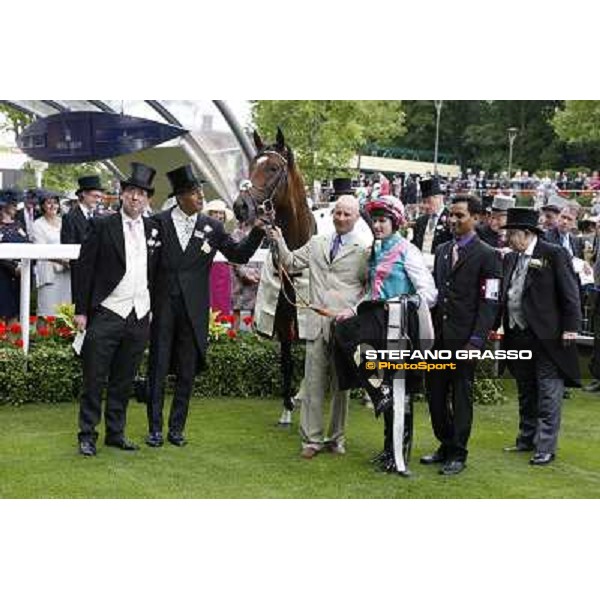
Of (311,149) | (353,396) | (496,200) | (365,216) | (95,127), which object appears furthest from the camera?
(311,149)

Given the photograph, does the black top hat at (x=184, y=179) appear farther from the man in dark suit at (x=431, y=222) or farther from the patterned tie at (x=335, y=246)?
the man in dark suit at (x=431, y=222)

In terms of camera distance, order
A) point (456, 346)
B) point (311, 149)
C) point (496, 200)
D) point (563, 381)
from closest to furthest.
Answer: point (456, 346)
point (563, 381)
point (496, 200)
point (311, 149)

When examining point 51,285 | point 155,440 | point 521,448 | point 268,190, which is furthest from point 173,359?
point 51,285

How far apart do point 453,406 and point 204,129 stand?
31.6ft

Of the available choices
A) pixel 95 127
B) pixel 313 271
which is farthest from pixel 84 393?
pixel 95 127

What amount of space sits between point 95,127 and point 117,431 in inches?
318

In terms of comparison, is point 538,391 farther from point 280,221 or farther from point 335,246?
point 280,221

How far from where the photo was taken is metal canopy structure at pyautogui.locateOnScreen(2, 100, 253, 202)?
46.5ft

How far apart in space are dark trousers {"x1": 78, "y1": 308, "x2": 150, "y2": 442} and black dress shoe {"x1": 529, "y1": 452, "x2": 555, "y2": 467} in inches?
118

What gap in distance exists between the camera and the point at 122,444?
22.5 ft

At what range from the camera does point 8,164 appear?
67.5ft

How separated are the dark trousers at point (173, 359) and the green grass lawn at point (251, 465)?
259 millimetres

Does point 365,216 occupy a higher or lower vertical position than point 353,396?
higher

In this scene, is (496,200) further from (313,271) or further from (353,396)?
(313,271)
